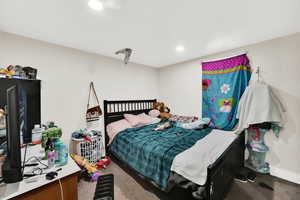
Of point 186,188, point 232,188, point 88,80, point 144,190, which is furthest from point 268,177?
point 88,80

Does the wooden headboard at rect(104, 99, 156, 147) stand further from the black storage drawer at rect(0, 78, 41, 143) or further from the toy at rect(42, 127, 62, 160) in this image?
the toy at rect(42, 127, 62, 160)

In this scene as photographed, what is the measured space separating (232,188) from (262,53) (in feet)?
7.84

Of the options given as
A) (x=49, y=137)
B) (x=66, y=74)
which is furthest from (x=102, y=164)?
(x=66, y=74)

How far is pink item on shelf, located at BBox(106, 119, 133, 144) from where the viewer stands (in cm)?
258

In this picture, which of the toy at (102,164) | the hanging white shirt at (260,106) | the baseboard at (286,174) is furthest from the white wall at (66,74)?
the baseboard at (286,174)

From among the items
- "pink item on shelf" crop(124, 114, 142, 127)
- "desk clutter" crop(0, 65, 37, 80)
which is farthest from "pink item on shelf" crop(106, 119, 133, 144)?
"desk clutter" crop(0, 65, 37, 80)

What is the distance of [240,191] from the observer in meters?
1.76

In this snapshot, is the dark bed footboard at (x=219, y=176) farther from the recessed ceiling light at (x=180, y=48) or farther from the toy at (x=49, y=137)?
the recessed ceiling light at (x=180, y=48)

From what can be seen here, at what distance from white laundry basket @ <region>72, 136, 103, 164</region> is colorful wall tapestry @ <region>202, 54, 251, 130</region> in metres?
2.49

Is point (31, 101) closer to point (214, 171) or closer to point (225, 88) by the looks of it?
point (214, 171)

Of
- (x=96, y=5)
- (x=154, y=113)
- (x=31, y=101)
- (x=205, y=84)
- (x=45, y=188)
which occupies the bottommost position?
(x=45, y=188)

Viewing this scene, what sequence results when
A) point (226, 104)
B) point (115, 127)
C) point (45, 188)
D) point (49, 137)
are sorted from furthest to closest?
point (115, 127) → point (226, 104) → point (49, 137) → point (45, 188)

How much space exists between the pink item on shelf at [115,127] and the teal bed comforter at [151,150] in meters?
0.12

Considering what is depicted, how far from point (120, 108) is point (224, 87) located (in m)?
2.49
